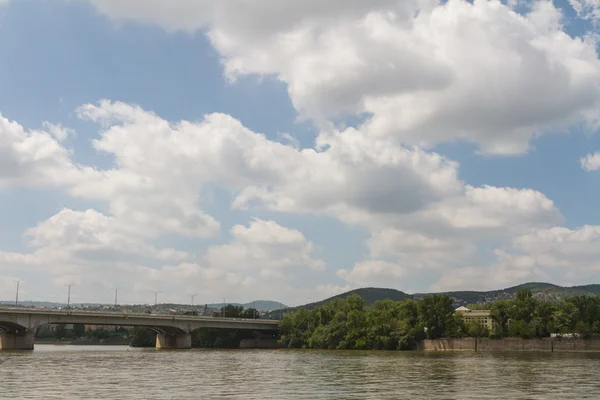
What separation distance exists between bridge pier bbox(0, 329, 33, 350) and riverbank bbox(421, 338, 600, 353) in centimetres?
10282

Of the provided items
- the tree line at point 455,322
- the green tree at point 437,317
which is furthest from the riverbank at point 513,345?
the green tree at point 437,317

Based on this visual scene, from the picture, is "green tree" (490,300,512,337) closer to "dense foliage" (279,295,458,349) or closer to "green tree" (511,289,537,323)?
"green tree" (511,289,537,323)

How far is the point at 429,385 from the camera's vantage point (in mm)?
58688

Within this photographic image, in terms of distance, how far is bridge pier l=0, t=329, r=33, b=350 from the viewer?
17525 centimetres

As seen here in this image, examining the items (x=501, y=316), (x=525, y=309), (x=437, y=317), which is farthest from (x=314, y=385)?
(x=501, y=316)

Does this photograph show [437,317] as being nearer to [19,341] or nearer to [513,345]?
[513,345]

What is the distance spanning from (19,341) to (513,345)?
127753 millimetres

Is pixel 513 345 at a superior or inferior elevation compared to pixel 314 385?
superior

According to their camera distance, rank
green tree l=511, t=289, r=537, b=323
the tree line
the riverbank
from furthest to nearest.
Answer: green tree l=511, t=289, r=537, b=323 < the tree line < the riverbank

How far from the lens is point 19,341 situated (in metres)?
176

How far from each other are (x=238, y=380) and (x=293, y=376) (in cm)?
769

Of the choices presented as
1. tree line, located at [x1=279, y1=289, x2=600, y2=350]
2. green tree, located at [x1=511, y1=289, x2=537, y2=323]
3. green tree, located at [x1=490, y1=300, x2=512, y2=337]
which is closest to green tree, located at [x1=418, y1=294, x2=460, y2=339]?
tree line, located at [x1=279, y1=289, x2=600, y2=350]

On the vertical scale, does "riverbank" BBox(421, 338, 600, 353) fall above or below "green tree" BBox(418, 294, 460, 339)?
below

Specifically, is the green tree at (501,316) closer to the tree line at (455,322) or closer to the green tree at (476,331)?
the tree line at (455,322)
